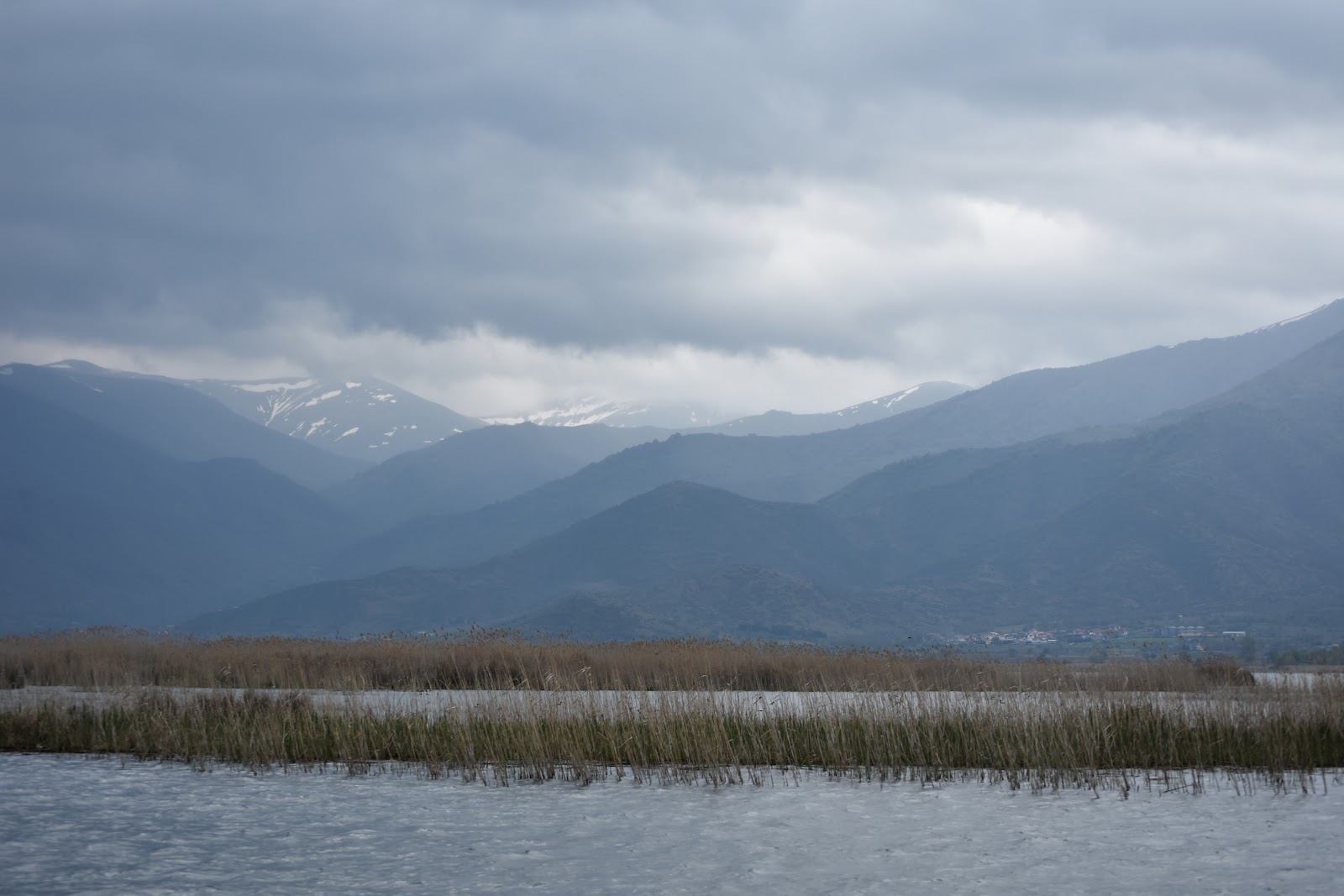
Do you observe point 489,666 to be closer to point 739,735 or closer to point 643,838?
point 739,735

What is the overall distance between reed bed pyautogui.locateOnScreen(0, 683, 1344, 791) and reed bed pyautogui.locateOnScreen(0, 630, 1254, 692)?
28.6 feet

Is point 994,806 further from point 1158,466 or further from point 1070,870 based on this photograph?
point 1158,466

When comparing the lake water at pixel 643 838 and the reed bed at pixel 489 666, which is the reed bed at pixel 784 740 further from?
the reed bed at pixel 489 666

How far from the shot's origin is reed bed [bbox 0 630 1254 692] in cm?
3123

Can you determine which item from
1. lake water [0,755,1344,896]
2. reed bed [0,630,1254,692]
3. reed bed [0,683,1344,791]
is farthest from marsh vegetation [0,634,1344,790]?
reed bed [0,630,1254,692]

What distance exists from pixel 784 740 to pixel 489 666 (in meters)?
15.2

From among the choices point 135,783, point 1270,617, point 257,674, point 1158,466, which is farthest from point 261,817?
point 1158,466

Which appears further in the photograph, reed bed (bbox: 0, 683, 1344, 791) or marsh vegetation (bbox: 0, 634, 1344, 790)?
marsh vegetation (bbox: 0, 634, 1344, 790)

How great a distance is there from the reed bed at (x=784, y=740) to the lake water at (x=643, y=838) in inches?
34.6

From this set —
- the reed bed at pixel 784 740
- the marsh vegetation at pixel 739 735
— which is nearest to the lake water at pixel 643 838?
the reed bed at pixel 784 740

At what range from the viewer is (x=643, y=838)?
13.4 meters

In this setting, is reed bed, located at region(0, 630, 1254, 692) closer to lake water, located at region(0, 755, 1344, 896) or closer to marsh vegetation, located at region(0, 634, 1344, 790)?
marsh vegetation, located at region(0, 634, 1344, 790)

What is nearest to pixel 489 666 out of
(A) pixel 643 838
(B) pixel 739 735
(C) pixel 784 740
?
(B) pixel 739 735

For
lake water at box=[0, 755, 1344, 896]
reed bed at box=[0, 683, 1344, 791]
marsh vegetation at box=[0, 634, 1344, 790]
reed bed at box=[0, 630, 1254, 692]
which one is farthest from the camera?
reed bed at box=[0, 630, 1254, 692]
